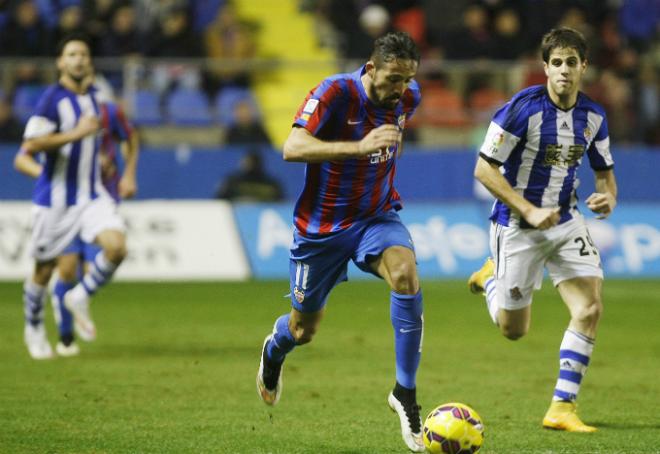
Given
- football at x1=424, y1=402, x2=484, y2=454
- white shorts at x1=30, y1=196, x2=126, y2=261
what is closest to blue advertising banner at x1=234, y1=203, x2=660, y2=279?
white shorts at x1=30, y1=196, x2=126, y2=261

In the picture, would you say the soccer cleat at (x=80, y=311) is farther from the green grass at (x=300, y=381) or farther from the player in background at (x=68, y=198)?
the green grass at (x=300, y=381)

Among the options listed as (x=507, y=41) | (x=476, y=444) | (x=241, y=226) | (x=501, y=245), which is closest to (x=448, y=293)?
(x=241, y=226)

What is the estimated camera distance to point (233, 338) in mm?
11531

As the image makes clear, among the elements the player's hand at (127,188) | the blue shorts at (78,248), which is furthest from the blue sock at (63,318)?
the player's hand at (127,188)

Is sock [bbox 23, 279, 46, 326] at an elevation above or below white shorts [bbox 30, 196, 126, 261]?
below

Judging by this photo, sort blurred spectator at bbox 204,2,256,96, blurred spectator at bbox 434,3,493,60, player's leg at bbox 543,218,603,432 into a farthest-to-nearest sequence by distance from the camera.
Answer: blurred spectator at bbox 434,3,493,60
blurred spectator at bbox 204,2,256,96
player's leg at bbox 543,218,603,432

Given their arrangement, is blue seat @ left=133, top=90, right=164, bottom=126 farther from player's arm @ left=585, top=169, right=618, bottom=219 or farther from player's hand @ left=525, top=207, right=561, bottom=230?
player's hand @ left=525, top=207, right=561, bottom=230

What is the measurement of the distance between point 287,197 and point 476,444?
11.8 m

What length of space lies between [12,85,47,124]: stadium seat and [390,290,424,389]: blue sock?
11.9 meters

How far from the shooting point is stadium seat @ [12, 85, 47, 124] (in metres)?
17.6

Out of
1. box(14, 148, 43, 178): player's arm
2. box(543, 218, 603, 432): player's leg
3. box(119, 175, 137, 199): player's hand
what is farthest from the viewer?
box(119, 175, 137, 199): player's hand

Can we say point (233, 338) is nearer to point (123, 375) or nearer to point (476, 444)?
point (123, 375)

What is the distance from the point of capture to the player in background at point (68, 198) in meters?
10.3

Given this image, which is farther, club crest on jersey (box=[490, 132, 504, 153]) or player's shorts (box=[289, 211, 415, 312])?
club crest on jersey (box=[490, 132, 504, 153])
